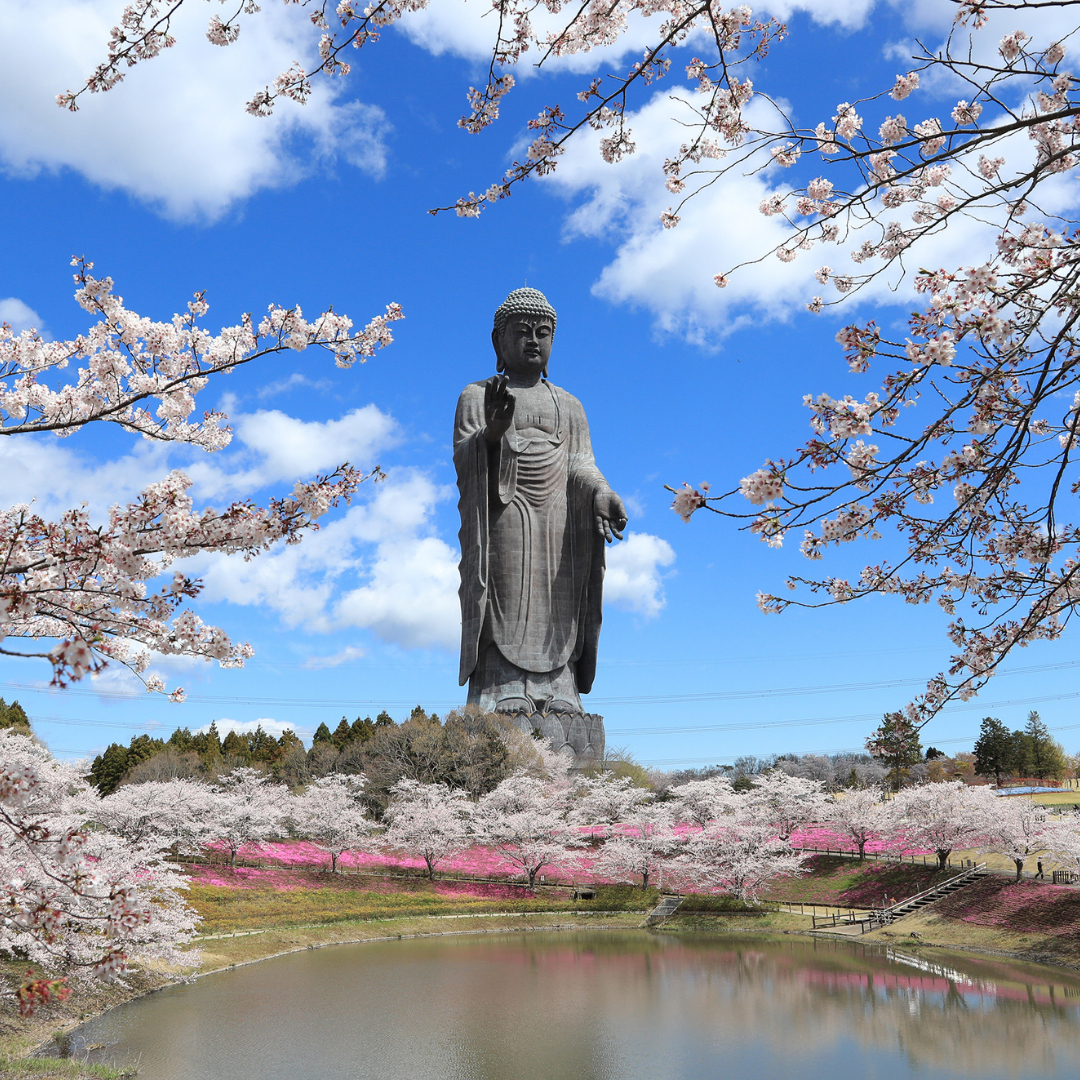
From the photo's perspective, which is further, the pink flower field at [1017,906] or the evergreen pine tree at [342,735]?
the evergreen pine tree at [342,735]

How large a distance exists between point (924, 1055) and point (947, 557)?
10564mm

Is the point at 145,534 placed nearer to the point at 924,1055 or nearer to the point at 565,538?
the point at 924,1055

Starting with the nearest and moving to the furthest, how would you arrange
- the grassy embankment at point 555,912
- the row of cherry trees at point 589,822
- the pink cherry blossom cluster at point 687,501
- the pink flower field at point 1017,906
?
the pink cherry blossom cluster at point 687,501, the grassy embankment at point 555,912, the pink flower field at point 1017,906, the row of cherry trees at point 589,822

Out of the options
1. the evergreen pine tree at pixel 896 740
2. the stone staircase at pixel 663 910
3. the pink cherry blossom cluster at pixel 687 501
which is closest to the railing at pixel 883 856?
the stone staircase at pixel 663 910

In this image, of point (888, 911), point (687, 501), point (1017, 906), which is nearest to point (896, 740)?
point (687, 501)

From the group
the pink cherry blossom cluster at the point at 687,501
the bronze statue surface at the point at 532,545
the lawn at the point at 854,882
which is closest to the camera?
the pink cherry blossom cluster at the point at 687,501

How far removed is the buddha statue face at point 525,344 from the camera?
120 feet

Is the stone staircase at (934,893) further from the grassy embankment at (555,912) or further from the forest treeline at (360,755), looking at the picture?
the forest treeline at (360,755)

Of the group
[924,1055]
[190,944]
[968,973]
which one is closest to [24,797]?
[924,1055]

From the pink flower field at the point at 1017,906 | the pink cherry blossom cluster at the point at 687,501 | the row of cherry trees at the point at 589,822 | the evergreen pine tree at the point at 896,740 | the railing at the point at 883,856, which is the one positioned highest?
the pink cherry blossom cluster at the point at 687,501

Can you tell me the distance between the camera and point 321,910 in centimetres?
2411

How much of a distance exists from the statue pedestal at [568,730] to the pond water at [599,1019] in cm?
1333

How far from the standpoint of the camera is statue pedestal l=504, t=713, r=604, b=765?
34031 millimetres

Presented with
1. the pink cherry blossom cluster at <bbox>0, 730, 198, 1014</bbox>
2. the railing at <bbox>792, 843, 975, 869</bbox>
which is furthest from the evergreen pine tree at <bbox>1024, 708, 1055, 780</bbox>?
the pink cherry blossom cluster at <bbox>0, 730, 198, 1014</bbox>
